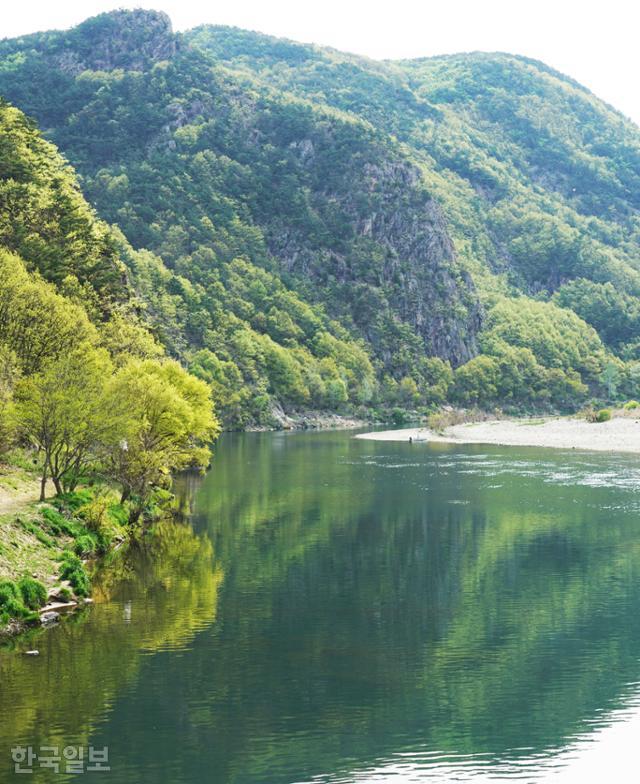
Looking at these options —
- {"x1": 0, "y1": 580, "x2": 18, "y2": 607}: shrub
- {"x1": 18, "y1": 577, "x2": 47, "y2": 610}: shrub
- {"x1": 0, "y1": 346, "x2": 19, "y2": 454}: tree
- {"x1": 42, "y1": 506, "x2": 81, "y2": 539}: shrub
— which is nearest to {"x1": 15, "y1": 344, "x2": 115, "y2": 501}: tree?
{"x1": 0, "y1": 346, "x2": 19, "y2": 454}: tree

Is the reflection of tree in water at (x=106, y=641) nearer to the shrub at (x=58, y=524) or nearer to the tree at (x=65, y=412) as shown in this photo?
the shrub at (x=58, y=524)

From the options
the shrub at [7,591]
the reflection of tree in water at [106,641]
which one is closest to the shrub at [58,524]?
the reflection of tree in water at [106,641]

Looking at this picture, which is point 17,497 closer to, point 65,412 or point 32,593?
point 65,412

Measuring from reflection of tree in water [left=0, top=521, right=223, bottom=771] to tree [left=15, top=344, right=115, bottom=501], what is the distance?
6898 millimetres

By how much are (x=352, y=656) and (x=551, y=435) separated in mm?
136365

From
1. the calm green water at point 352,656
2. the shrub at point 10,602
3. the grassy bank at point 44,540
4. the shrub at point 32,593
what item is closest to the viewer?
the calm green water at point 352,656

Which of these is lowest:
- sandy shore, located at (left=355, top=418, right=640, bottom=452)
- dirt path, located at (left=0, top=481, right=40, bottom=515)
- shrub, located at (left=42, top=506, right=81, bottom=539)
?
sandy shore, located at (left=355, top=418, right=640, bottom=452)

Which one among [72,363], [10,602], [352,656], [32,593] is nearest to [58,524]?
[32,593]

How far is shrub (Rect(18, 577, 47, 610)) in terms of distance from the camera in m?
42.9

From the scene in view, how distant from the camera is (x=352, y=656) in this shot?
1544 inches

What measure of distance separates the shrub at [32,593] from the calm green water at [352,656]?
2.00 m

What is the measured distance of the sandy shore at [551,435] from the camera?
14962cm

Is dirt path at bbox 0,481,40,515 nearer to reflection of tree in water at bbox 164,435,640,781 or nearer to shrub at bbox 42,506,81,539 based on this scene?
shrub at bbox 42,506,81,539

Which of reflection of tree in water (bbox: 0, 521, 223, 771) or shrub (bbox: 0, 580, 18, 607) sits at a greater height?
shrub (bbox: 0, 580, 18, 607)
